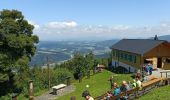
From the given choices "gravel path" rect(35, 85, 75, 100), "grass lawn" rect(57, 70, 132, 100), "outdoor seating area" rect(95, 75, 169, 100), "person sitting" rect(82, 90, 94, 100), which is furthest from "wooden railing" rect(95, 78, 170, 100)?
"gravel path" rect(35, 85, 75, 100)

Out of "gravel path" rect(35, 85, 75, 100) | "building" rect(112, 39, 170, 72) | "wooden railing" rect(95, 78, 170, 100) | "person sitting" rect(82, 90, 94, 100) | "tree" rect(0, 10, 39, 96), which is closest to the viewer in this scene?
"person sitting" rect(82, 90, 94, 100)

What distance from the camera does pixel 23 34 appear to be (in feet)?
137

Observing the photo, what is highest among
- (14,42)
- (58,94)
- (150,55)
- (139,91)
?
(14,42)

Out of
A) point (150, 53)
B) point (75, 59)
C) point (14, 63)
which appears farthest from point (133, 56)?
point (14, 63)

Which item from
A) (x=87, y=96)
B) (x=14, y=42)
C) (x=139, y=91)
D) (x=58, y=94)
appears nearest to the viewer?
(x=87, y=96)

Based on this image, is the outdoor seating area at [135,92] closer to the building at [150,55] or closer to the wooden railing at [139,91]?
the wooden railing at [139,91]

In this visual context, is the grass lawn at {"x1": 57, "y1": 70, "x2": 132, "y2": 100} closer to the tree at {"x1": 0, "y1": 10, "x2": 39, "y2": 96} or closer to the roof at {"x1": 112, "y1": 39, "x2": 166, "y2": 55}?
the roof at {"x1": 112, "y1": 39, "x2": 166, "y2": 55}

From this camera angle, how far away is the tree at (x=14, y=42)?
3931 centimetres

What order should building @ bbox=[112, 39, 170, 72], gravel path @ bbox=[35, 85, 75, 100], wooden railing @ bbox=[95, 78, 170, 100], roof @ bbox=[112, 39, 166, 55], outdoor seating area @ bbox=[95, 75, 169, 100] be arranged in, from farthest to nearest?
roof @ bbox=[112, 39, 166, 55]
building @ bbox=[112, 39, 170, 72]
gravel path @ bbox=[35, 85, 75, 100]
wooden railing @ bbox=[95, 78, 170, 100]
outdoor seating area @ bbox=[95, 75, 169, 100]

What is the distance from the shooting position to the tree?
129 ft

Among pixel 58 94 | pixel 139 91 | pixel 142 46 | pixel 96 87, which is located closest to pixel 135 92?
pixel 139 91

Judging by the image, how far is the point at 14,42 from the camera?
39.3m

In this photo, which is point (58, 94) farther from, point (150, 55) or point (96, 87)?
point (150, 55)

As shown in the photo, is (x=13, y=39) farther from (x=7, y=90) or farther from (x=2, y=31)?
(x=7, y=90)
